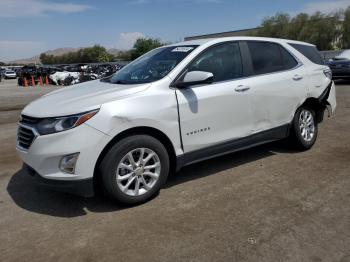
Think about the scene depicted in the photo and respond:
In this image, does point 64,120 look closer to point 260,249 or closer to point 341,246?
point 260,249

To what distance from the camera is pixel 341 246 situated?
3.14 metres

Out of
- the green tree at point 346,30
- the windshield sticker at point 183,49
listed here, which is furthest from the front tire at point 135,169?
the green tree at point 346,30

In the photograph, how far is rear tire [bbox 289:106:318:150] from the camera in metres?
5.57

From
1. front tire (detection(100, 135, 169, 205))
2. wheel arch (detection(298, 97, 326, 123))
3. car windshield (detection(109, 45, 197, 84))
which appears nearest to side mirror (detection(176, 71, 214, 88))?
car windshield (detection(109, 45, 197, 84))

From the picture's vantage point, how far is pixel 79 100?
3.93m

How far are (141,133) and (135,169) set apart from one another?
1.27 feet

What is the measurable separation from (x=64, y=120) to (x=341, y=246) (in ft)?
8.96

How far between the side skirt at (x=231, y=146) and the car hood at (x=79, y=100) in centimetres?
97

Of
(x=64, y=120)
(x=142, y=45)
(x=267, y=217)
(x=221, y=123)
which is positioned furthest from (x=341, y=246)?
(x=142, y=45)

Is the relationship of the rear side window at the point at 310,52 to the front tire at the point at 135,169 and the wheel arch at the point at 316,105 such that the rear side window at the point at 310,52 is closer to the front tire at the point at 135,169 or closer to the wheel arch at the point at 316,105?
the wheel arch at the point at 316,105

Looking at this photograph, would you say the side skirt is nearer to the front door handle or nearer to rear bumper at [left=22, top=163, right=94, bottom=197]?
the front door handle

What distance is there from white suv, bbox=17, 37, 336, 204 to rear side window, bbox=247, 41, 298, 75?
0.02m

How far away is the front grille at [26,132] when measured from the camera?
12.6ft

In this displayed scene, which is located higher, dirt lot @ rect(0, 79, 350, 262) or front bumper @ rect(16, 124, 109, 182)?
front bumper @ rect(16, 124, 109, 182)
